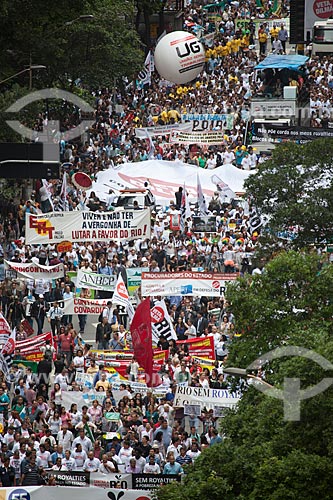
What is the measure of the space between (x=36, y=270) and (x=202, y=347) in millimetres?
5985

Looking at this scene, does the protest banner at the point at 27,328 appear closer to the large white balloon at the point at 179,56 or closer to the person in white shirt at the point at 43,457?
the person in white shirt at the point at 43,457

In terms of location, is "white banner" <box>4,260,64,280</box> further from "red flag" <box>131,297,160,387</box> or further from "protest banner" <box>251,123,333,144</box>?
"protest banner" <box>251,123,333,144</box>

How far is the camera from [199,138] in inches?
1986

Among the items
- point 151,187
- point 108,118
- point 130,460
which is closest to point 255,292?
point 130,460

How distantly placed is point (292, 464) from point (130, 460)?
616 cm

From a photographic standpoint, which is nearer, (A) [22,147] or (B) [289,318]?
(B) [289,318]

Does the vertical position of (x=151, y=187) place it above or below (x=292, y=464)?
above

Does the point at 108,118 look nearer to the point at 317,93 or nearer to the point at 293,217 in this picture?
the point at 317,93

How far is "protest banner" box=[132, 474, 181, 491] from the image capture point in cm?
2452

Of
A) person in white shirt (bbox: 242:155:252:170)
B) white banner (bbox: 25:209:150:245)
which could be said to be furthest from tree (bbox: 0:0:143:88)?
white banner (bbox: 25:209:150:245)

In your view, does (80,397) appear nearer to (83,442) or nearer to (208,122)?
(83,442)

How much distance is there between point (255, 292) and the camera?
→ 2348 cm

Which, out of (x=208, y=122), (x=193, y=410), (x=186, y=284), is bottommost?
(x=193, y=410)

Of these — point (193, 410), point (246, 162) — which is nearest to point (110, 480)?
point (193, 410)
